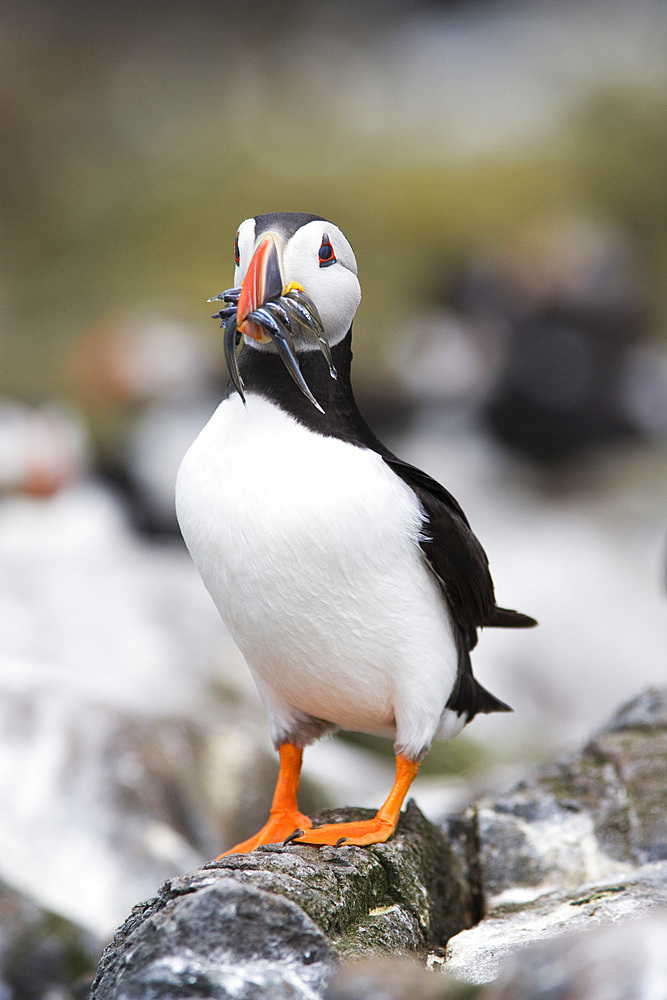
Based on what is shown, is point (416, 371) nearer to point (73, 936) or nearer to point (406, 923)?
point (73, 936)

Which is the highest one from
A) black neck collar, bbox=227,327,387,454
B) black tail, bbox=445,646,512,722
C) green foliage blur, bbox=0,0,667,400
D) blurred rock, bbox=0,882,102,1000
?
green foliage blur, bbox=0,0,667,400

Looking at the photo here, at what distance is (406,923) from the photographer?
106 inches

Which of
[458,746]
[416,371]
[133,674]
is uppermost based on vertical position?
[416,371]

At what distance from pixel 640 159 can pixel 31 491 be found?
11262 millimetres

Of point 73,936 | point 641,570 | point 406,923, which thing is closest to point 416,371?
point 641,570

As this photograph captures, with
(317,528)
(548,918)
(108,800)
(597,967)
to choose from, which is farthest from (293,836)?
(108,800)

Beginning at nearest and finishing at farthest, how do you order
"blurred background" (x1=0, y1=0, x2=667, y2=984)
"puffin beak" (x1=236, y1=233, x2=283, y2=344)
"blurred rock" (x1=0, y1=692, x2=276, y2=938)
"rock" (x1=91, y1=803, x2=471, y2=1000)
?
"rock" (x1=91, y1=803, x2=471, y2=1000)
"puffin beak" (x1=236, y1=233, x2=283, y2=344)
"blurred rock" (x1=0, y1=692, x2=276, y2=938)
"blurred background" (x1=0, y1=0, x2=667, y2=984)

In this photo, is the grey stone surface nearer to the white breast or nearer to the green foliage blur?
the white breast

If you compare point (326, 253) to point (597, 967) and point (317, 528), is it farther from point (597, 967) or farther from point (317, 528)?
point (597, 967)

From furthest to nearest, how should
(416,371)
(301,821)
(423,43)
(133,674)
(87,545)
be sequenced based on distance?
(423,43) → (416,371) → (87,545) → (133,674) → (301,821)

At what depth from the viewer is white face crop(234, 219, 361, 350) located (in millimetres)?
2859

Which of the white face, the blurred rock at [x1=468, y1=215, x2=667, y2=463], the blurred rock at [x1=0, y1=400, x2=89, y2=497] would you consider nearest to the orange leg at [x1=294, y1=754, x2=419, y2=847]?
the white face

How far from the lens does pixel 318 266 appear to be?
2.91m

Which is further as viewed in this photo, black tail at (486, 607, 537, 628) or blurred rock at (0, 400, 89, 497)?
blurred rock at (0, 400, 89, 497)
